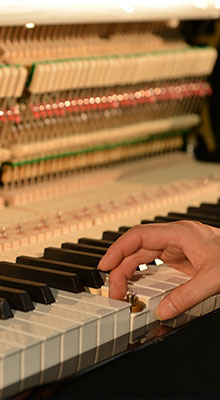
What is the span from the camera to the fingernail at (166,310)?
232 cm

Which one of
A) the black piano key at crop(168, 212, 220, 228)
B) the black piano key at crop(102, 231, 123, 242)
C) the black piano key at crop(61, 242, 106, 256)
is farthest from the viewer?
the black piano key at crop(168, 212, 220, 228)

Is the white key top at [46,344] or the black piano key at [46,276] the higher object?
the black piano key at [46,276]

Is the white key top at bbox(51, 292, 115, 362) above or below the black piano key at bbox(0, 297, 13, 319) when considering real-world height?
below

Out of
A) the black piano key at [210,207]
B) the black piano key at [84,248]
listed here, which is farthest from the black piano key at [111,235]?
the black piano key at [210,207]

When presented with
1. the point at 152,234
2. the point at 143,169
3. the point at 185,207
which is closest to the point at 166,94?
the point at 143,169

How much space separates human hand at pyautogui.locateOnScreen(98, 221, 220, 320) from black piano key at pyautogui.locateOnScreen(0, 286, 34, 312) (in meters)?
0.29

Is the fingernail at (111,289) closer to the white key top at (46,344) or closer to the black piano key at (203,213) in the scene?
the white key top at (46,344)

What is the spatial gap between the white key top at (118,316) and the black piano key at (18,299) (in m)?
0.18

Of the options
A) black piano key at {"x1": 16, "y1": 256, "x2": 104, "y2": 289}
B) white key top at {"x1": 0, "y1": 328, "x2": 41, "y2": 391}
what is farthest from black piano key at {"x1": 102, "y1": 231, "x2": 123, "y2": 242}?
white key top at {"x1": 0, "y1": 328, "x2": 41, "y2": 391}

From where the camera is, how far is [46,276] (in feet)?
7.98

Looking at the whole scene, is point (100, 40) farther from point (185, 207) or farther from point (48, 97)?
point (185, 207)

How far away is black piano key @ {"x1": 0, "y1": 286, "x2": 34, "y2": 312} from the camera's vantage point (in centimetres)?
219

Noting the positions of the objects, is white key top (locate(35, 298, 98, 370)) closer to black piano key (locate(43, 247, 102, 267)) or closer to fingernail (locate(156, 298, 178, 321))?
fingernail (locate(156, 298, 178, 321))

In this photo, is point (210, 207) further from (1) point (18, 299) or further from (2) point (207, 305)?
(1) point (18, 299)
